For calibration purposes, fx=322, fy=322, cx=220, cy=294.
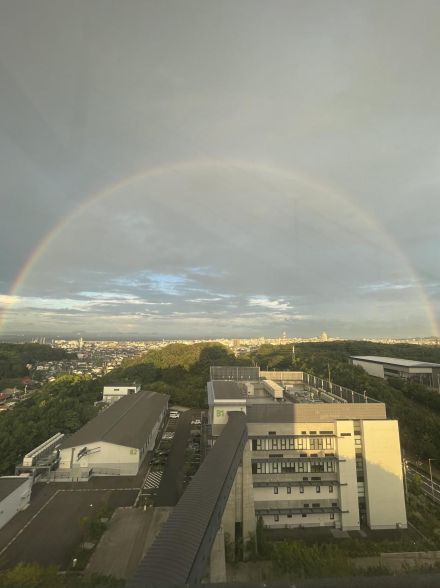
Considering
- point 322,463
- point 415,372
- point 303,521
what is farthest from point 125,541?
point 415,372

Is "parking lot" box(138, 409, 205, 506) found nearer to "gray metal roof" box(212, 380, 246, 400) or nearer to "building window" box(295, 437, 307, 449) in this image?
"gray metal roof" box(212, 380, 246, 400)

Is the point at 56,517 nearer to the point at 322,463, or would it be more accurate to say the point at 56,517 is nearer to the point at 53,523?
the point at 53,523

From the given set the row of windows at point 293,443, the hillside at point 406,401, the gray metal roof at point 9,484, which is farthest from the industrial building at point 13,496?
the hillside at point 406,401

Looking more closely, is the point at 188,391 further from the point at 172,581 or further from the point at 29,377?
the point at 29,377

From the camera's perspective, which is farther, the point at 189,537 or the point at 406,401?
the point at 406,401

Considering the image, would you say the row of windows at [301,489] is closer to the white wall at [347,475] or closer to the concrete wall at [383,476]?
the white wall at [347,475]

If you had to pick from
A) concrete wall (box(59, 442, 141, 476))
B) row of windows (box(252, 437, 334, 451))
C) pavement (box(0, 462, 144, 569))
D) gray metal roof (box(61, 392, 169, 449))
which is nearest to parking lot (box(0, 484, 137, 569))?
pavement (box(0, 462, 144, 569))

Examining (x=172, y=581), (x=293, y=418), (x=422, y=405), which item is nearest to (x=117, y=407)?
(x=293, y=418)
